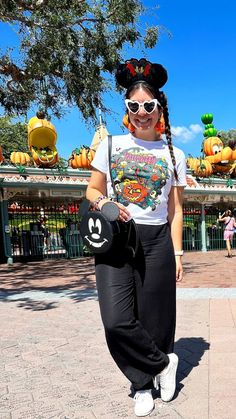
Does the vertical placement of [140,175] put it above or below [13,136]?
below

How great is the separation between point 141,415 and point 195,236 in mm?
15110

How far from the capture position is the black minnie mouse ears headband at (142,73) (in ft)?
8.69

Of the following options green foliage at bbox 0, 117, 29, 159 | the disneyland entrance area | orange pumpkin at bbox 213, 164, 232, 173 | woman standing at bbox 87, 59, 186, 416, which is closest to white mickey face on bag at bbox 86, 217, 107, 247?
woman standing at bbox 87, 59, 186, 416

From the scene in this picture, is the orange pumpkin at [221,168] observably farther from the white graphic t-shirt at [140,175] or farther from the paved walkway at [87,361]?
the white graphic t-shirt at [140,175]

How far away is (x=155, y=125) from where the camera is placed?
8.77ft

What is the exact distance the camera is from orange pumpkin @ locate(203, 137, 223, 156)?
61.9 feet

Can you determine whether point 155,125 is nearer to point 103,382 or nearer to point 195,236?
point 103,382

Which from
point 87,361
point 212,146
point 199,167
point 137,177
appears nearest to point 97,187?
point 137,177

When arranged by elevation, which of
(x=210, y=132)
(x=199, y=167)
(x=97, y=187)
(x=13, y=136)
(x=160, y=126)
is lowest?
(x=97, y=187)

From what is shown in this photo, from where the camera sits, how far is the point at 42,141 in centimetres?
1387

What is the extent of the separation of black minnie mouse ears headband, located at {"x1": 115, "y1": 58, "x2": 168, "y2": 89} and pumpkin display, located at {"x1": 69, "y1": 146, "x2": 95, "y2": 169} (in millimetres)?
11747

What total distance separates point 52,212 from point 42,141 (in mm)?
2601

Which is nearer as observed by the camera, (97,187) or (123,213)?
(123,213)

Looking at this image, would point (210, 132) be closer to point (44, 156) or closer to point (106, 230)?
point (44, 156)
